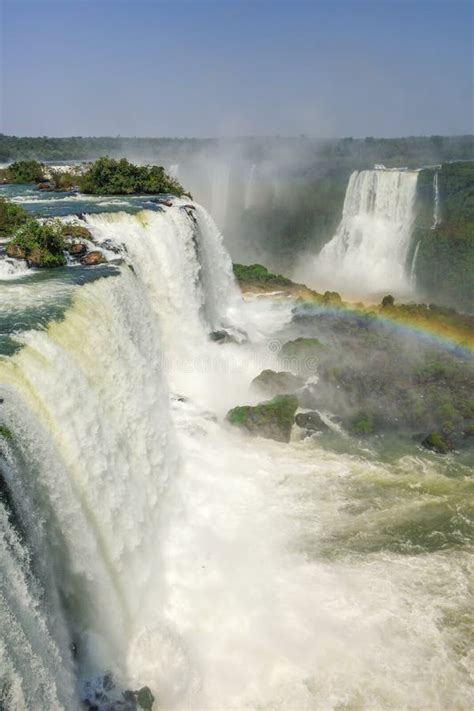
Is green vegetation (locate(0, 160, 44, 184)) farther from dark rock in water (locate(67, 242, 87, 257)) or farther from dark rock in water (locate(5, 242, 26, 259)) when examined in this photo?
dark rock in water (locate(5, 242, 26, 259))

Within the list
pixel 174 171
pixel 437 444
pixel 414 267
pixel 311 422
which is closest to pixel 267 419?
pixel 311 422

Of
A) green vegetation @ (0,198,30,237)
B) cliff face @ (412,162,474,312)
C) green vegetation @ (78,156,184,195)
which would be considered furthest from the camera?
cliff face @ (412,162,474,312)

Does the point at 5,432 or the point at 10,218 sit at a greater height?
the point at 10,218

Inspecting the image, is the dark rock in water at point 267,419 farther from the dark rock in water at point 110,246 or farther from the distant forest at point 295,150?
the distant forest at point 295,150

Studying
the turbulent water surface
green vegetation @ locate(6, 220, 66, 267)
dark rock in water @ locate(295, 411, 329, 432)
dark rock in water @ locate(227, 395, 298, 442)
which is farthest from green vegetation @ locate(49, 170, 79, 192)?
dark rock in water @ locate(295, 411, 329, 432)

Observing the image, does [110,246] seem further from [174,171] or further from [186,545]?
[174,171]

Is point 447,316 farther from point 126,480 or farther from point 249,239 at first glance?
point 249,239

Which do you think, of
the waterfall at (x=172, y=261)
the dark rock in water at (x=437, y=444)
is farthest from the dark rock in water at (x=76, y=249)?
the dark rock in water at (x=437, y=444)
